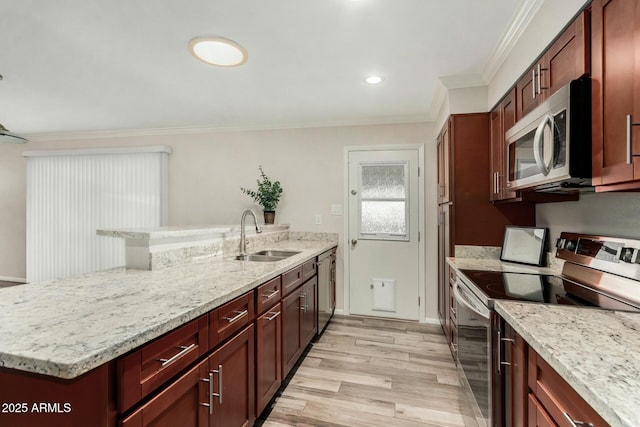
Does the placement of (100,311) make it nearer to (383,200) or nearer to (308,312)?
(308,312)

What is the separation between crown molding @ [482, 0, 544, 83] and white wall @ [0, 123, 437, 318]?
117 centimetres

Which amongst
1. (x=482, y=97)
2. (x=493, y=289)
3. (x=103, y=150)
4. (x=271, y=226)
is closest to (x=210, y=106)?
(x=271, y=226)

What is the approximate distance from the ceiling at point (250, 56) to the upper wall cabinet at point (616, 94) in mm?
642

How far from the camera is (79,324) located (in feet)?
3.02

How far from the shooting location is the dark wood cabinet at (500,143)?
198 centimetres

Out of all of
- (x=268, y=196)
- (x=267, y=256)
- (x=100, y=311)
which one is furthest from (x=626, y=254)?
(x=268, y=196)

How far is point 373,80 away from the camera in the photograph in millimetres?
2514

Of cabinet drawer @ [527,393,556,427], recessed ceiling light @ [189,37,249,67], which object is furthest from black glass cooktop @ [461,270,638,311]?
recessed ceiling light @ [189,37,249,67]

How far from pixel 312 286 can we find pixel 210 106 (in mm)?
2129

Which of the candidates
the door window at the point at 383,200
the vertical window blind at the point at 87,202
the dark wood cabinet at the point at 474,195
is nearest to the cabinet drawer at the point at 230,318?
the dark wood cabinet at the point at 474,195

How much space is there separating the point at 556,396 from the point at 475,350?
79cm

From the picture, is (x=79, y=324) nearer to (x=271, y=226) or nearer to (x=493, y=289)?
(x=493, y=289)

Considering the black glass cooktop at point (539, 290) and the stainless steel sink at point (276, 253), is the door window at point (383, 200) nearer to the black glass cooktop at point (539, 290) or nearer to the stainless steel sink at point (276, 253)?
the stainless steel sink at point (276, 253)

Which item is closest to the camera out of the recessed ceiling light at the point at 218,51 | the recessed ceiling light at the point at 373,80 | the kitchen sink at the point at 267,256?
the recessed ceiling light at the point at 218,51
